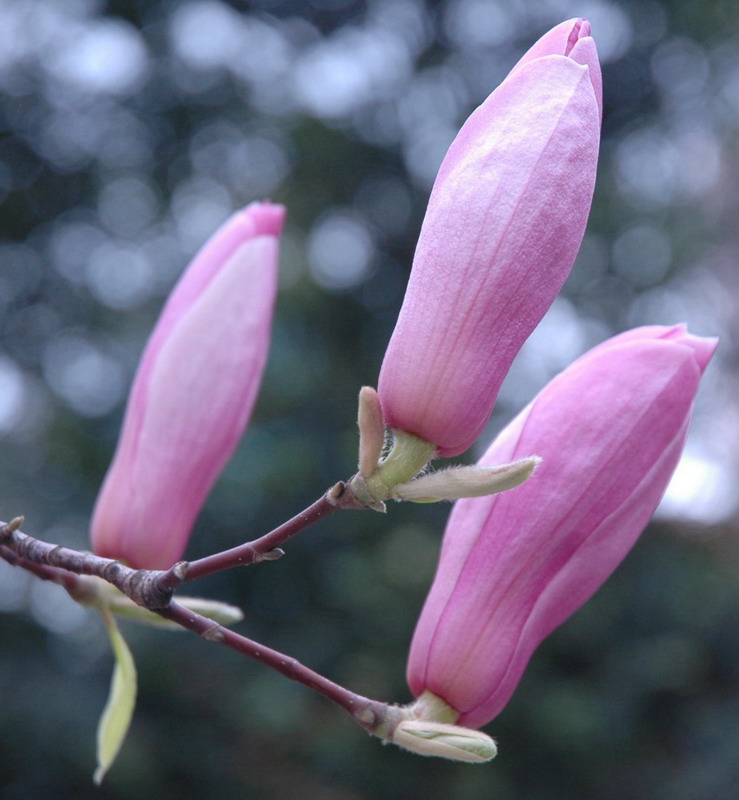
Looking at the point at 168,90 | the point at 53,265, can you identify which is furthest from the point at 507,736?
the point at 168,90

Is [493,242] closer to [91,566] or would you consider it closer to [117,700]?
[91,566]

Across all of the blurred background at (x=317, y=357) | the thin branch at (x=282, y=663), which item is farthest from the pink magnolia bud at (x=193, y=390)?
the blurred background at (x=317, y=357)

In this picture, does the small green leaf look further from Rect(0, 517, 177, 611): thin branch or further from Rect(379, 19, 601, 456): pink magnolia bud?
Rect(379, 19, 601, 456): pink magnolia bud

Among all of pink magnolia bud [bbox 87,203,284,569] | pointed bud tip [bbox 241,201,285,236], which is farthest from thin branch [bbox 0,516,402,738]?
pointed bud tip [bbox 241,201,285,236]

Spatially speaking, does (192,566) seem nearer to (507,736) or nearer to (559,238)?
(559,238)

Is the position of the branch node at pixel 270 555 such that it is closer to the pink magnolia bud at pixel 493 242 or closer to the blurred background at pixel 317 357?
the pink magnolia bud at pixel 493 242

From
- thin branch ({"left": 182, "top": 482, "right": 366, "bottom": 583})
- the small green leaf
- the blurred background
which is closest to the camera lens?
thin branch ({"left": 182, "top": 482, "right": 366, "bottom": 583})

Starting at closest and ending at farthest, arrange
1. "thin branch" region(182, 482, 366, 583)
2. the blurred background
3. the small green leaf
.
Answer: "thin branch" region(182, 482, 366, 583), the small green leaf, the blurred background
